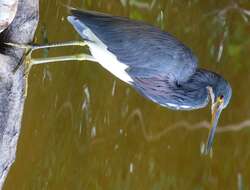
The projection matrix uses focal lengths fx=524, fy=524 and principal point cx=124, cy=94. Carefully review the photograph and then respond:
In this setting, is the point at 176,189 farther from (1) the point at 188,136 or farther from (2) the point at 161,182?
(1) the point at 188,136

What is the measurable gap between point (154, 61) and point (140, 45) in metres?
0.05

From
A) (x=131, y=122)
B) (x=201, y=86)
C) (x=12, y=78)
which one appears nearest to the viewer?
(x=12, y=78)

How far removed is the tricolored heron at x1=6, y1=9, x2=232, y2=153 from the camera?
1.26m

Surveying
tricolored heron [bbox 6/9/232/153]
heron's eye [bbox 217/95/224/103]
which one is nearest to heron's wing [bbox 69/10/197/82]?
tricolored heron [bbox 6/9/232/153]

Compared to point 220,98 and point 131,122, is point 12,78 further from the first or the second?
point 131,122

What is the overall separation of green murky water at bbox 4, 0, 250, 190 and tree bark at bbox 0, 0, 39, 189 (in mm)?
493

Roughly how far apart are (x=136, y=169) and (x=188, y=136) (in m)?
0.21

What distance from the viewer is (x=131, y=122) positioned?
175 centimetres

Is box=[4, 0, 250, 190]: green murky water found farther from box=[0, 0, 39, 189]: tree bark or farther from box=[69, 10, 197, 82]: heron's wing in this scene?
box=[0, 0, 39, 189]: tree bark

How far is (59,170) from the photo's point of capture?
72.0 inches

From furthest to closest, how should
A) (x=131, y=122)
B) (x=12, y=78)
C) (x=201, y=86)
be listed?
(x=131, y=122) < (x=201, y=86) < (x=12, y=78)

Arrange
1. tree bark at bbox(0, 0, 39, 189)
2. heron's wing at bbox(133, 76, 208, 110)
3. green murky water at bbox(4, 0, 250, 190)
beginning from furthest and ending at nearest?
green murky water at bbox(4, 0, 250, 190) → heron's wing at bbox(133, 76, 208, 110) → tree bark at bbox(0, 0, 39, 189)

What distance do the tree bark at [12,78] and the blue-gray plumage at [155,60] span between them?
0.13m

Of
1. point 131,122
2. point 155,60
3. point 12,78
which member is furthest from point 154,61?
point 131,122
